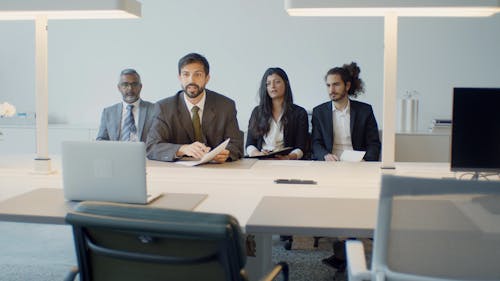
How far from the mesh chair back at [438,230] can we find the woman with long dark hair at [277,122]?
2.93 m

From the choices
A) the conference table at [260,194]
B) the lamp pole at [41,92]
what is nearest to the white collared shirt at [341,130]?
the conference table at [260,194]

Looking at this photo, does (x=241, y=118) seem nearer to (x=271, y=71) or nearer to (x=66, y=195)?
(x=271, y=71)

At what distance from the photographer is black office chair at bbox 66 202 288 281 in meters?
1.51

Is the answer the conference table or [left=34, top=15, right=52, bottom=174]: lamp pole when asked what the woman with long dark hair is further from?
[left=34, top=15, right=52, bottom=174]: lamp pole

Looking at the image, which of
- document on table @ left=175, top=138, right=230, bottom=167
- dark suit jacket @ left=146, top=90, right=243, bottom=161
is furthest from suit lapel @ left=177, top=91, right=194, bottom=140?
document on table @ left=175, top=138, right=230, bottom=167

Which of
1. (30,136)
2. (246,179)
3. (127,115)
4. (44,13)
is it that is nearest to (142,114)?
(127,115)

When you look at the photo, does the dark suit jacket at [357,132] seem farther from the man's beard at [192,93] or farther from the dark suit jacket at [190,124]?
the man's beard at [192,93]

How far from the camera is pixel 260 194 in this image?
266 centimetres

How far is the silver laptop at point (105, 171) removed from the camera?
7.75ft

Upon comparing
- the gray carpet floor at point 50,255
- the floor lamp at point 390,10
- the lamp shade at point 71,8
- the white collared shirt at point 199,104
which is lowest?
the gray carpet floor at point 50,255

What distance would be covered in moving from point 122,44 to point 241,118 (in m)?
1.58

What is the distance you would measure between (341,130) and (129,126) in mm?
1661

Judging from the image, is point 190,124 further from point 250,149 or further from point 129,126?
point 129,126

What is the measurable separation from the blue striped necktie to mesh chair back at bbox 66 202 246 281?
118 inches
